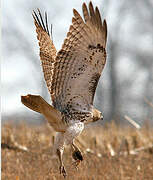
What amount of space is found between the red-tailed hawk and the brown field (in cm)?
37

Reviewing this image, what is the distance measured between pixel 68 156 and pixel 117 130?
160 cm

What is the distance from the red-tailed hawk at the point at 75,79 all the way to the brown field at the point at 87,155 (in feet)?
1.21

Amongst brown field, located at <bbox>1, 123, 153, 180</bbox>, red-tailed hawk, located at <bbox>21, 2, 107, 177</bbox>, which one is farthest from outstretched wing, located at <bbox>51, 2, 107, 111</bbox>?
brown field, located at <bbox>1, 123, 153, 180</bbox>

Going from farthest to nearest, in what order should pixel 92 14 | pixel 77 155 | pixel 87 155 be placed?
pixel 87 155, pixel 77 155, pixel 92 14

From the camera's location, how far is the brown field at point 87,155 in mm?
3882

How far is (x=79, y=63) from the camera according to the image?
2.89 metres

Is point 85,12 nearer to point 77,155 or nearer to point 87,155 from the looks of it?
point 77,155

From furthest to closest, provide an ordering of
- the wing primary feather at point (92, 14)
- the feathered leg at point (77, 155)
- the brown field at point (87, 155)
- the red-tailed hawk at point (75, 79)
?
the brown field at point (87, 155), the feathered leg at point (77, 155), the red-tailed hawk at point (75, 79), the wing primary feather at point (92, 14)

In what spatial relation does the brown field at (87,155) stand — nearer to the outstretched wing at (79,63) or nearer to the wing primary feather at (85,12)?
the outstretched wing at (79,63)

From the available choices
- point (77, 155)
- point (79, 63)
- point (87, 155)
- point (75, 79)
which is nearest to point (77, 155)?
point (77, 155)

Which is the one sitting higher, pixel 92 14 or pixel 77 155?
pixel 92 14

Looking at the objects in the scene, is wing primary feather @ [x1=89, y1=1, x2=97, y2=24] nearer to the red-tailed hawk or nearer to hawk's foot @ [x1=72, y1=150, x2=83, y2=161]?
the red-tailed hawk

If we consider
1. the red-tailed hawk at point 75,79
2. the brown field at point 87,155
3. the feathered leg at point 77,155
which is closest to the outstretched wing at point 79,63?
the red-tailed hawk at point 75,79

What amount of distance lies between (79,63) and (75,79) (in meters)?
0.11
